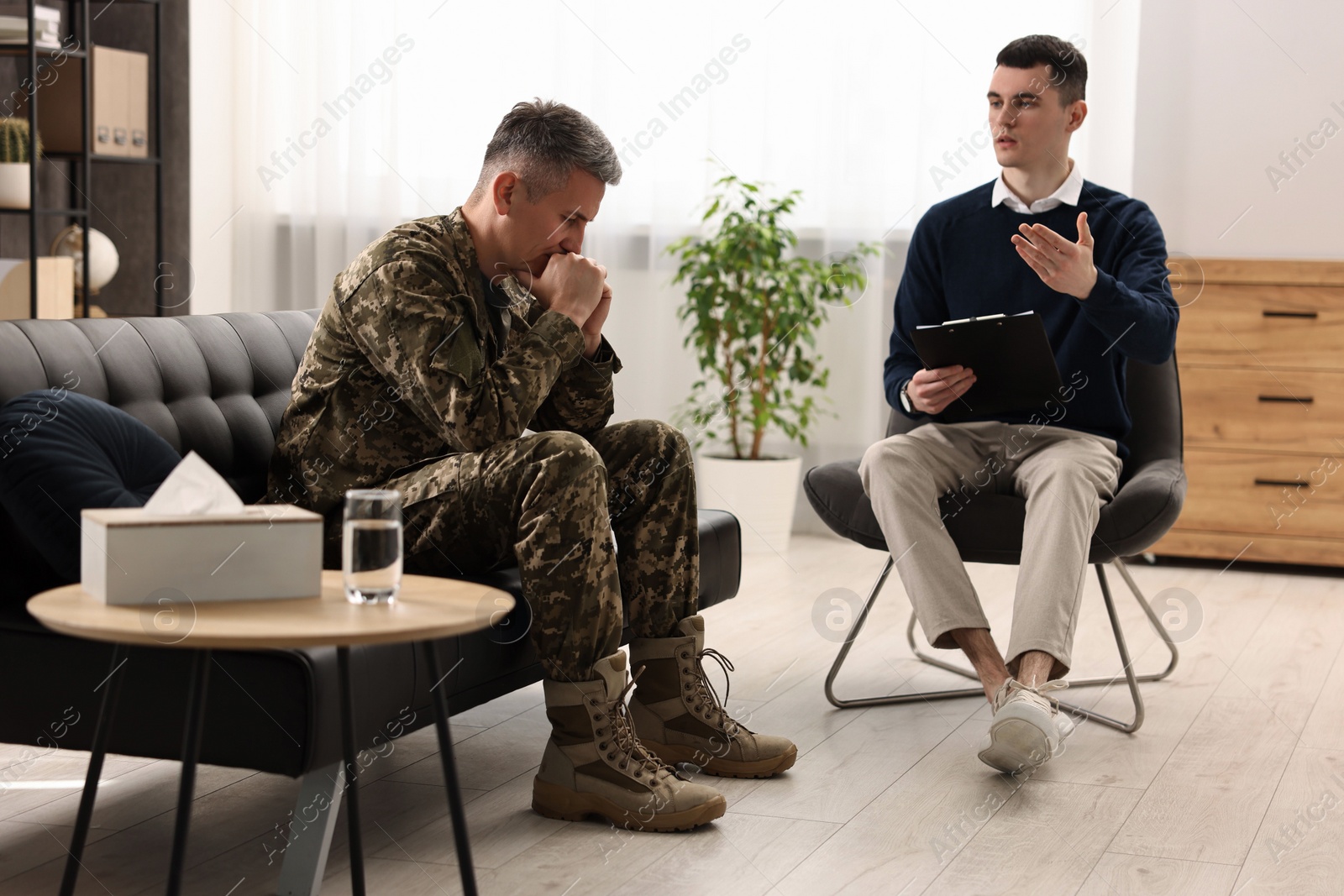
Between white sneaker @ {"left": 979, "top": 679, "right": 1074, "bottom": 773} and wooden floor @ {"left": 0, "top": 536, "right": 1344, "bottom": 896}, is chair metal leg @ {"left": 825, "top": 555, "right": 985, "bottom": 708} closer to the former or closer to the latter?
wooden floor @ {"left": 0, "top": 536, "right": 1344, "bottom": 896}

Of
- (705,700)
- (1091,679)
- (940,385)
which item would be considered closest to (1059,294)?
(940,385)

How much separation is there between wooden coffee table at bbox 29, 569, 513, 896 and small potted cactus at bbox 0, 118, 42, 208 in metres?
3.14

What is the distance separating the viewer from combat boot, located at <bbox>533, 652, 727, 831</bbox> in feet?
6.27

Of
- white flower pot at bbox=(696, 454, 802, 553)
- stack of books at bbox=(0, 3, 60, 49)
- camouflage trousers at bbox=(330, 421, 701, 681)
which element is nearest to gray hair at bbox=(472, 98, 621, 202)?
camouflage trousers at bbox=(330, 421, 701, 681)

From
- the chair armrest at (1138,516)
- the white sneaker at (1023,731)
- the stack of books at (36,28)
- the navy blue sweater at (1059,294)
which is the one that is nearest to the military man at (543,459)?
the white sneaker at (1023,731)

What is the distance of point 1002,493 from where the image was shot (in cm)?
254

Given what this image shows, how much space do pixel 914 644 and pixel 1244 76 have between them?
2.28 meters

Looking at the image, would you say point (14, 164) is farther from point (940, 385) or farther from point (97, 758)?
point (97, 758)

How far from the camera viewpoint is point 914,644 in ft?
10.0

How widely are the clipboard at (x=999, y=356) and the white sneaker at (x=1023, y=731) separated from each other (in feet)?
1.85

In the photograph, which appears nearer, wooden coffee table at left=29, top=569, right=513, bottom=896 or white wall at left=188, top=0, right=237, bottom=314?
wooden coffee table at left=29, top=569, right=513, bottom=896

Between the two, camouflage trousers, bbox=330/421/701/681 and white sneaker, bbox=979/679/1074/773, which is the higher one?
camouflage trousers, bbox=330/421/701/681

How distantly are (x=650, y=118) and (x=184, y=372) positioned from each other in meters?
2.74

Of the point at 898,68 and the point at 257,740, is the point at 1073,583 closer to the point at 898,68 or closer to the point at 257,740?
the point at 257,740
